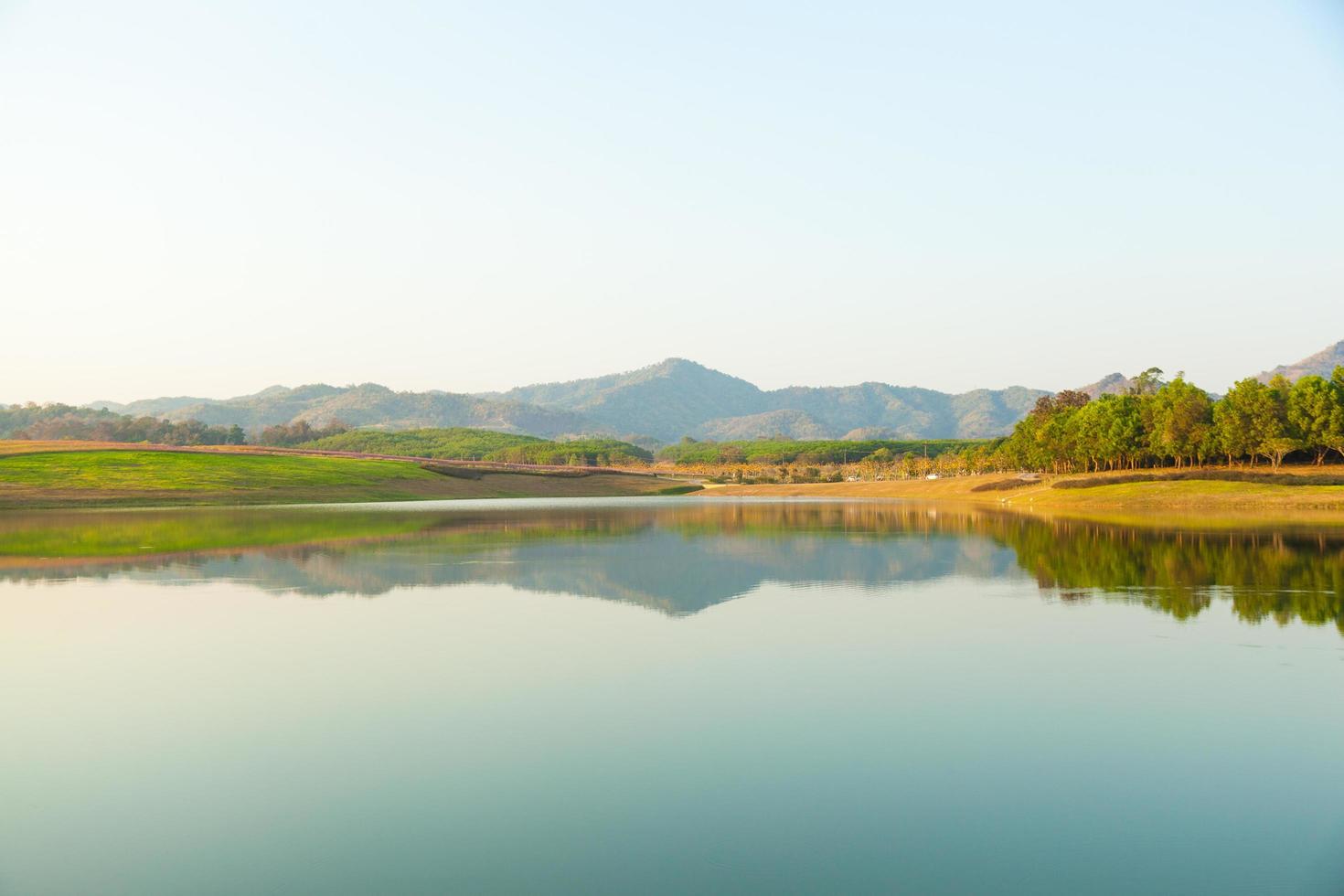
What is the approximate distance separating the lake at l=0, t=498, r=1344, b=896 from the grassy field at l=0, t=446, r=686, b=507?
72205 mm

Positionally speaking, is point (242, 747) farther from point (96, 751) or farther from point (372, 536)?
point (372, 536)

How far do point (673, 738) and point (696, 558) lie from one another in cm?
2682

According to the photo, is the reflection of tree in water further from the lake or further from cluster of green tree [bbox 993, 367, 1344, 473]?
cluster of green tree [bbox 993, 367, 1344, 473]

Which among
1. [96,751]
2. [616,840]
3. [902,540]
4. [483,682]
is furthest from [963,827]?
[902,540]

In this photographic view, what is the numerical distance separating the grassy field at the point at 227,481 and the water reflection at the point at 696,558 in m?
29.3

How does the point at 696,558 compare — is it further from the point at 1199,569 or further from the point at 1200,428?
the point at 1200,428

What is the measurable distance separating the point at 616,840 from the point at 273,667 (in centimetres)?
1087

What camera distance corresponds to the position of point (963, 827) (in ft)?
34.4

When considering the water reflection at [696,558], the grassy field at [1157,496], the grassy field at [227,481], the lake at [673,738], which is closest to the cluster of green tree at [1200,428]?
the grassy field at [1157,496]

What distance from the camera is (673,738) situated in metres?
13.7

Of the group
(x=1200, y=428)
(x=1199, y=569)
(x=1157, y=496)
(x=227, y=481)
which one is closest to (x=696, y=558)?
(x=1199, y=569)

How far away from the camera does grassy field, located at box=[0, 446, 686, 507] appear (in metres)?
94.2

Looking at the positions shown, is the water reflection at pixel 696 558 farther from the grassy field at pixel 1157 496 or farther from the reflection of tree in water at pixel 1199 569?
the grassy field at pixel 1157 496

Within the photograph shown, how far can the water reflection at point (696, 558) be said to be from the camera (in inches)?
1160
